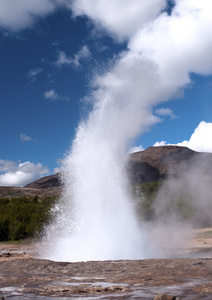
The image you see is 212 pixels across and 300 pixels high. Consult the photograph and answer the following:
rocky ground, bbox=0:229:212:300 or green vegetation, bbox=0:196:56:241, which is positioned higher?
green vegetation, bbox=0:196:56:241

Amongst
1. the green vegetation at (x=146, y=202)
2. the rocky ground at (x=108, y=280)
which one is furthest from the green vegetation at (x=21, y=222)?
the rocky ground at (x=108, y=280)

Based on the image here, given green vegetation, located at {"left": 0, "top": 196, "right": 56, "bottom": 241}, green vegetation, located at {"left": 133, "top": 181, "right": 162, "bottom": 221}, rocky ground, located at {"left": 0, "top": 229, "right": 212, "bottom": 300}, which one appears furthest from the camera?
green vegetation, located at {"left": 0, "top": 196, "right": 56, "bottom": 241}

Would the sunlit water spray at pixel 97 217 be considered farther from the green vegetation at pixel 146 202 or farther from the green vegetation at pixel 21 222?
the green vegetation at pixel 21 222

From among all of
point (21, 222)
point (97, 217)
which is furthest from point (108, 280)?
point (21, 222)

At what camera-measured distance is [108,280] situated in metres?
8.84

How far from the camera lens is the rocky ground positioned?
22.9 ft

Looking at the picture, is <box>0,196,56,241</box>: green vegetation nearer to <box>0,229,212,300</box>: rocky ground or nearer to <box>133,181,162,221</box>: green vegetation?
<box>133,181,162,221</box>: green vegetation

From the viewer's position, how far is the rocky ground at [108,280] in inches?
275

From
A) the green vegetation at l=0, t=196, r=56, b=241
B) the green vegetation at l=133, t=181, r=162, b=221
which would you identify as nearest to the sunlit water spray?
the green vegetation at l=133, t=181, r=162, b=221

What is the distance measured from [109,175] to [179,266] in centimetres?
670

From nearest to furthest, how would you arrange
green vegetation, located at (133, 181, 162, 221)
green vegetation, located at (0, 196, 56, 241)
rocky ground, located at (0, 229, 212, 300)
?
rocky ground, located at (0, 229, 212, 300) < green vegetation, located at (133, 181, 162, 221) < green vegetation, located at (0, 196, 56, 241)

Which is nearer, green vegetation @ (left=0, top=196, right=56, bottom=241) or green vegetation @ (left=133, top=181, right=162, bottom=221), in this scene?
green vegetation @ (left=133, top=181, right=162, bottom=221)

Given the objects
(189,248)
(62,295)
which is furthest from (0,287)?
(189,248)

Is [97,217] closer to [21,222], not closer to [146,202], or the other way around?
[146,202]
